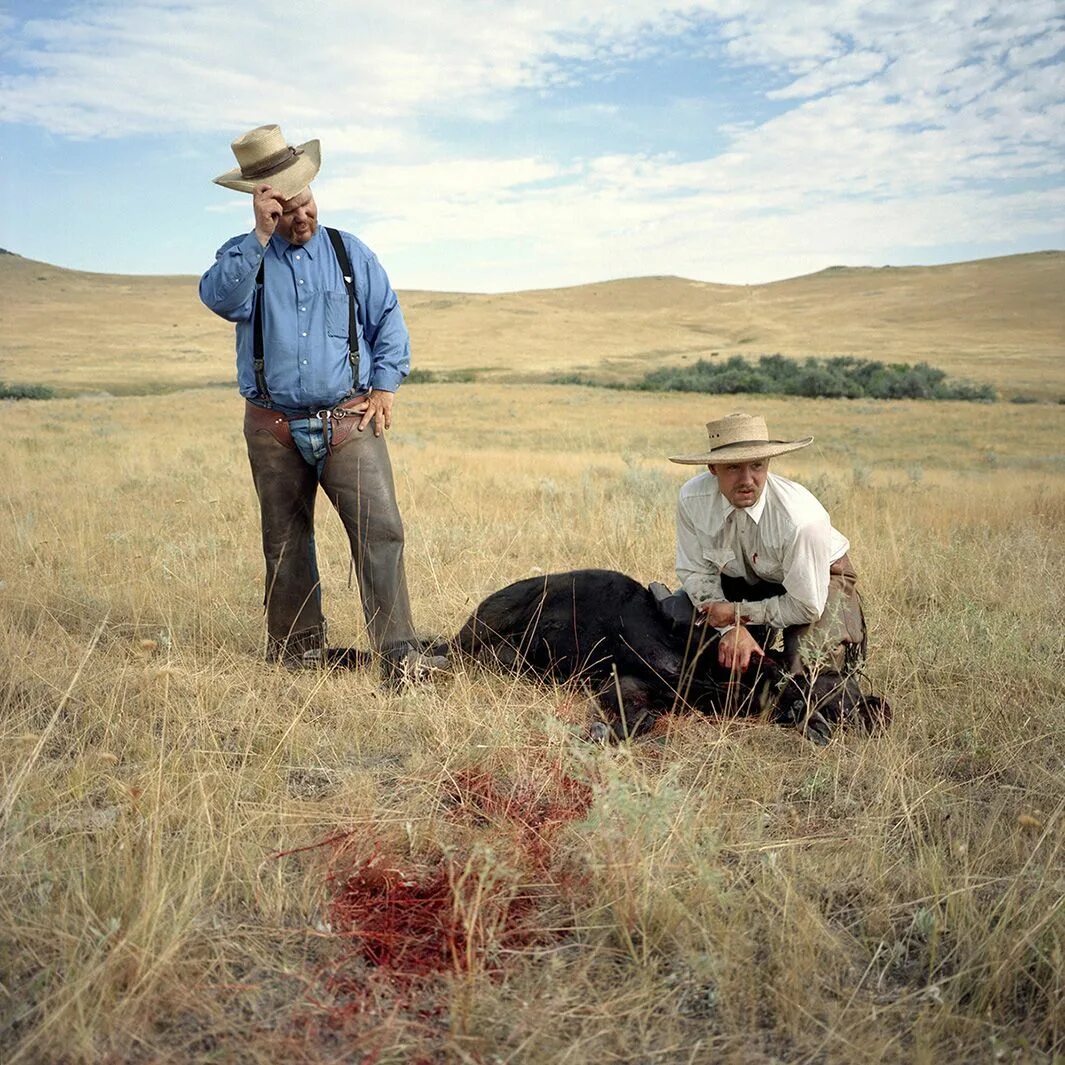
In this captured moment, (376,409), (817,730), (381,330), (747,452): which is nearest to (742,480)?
(747,452)

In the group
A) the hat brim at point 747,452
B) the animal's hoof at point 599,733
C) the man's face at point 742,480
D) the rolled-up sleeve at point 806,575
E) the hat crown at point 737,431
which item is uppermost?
Result: the hat crown at point 737,431

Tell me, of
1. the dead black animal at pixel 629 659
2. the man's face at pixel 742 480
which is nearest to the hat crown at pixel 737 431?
the man's face at pixel 742 480

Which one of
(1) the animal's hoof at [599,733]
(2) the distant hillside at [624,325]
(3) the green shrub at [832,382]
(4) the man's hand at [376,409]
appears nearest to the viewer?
(1) the animal's hoof at [599,733]

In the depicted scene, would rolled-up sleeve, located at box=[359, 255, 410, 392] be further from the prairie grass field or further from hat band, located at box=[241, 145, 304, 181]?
the prairie grass field

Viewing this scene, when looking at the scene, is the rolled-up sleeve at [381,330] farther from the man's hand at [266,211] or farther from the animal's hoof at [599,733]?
the animal's hoof at [599,733]

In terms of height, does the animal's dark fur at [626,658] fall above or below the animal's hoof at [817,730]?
above

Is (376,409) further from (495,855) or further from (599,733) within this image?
(495,855)

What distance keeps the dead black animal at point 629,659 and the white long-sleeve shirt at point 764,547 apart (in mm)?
214

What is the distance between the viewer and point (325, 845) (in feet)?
9.27

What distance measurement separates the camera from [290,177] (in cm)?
409

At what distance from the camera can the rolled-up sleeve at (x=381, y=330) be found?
443 cm

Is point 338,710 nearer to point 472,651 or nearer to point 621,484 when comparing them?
point 472,651

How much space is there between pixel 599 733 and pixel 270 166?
8.84 ft

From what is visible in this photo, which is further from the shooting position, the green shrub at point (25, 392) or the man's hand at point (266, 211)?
the green shrub at point (25, 392)
